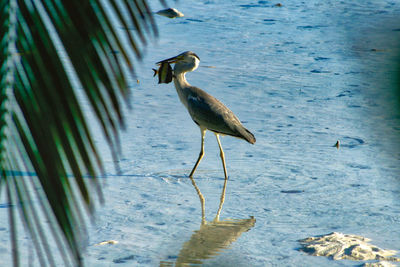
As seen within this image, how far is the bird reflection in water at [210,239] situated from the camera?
3.70 metres

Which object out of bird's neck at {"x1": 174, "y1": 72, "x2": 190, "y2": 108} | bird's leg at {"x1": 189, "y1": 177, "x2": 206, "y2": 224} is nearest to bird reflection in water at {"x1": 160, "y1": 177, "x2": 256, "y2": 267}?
bird's leg at {"x1": 189, "y1": 177, "x2": 206, "y2": 224}

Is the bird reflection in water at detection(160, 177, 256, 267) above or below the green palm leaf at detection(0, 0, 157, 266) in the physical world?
below

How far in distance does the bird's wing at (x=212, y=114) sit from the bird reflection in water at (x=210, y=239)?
0.96 meters

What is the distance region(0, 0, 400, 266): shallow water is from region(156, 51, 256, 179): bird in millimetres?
271

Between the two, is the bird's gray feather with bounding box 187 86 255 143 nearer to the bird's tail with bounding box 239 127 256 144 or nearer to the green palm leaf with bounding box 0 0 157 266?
the bird's tail with bounding box 239 127 256 144

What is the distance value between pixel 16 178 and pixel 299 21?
9.68 metres

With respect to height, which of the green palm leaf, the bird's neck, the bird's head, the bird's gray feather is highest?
the green palm leaf

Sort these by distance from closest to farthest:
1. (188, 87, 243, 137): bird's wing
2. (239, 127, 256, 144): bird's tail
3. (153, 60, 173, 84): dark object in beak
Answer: (239, 127, 256, 144): bird's tail
(188, 87, 243, 137): bird's wing
(153, 60, 173, 84): dark object in beak

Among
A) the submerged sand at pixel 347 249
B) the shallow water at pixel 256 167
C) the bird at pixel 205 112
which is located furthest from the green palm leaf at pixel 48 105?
the bird at pixel 205 112

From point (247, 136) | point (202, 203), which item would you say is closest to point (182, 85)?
point (247, 136)

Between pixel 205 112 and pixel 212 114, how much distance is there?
79mm

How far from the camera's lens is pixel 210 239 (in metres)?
4.02

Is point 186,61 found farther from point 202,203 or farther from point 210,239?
point 210,239

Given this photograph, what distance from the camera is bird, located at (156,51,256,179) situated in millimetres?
5336
